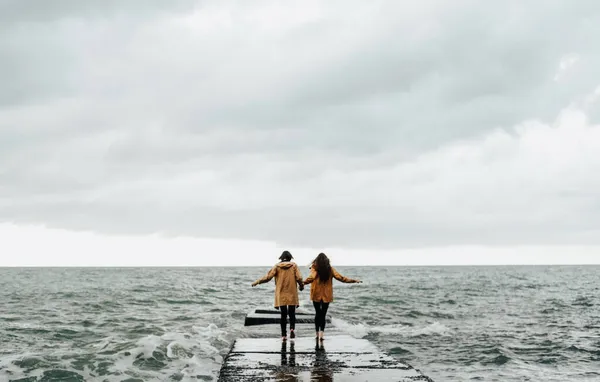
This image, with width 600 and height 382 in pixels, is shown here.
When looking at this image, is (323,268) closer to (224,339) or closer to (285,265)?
(285,265)

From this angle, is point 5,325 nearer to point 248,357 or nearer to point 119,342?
point 119,342

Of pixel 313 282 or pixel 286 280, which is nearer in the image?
pixel 313 282

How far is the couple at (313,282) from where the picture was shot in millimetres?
11445

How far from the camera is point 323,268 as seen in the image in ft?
37.3

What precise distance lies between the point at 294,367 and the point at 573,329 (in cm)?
1754

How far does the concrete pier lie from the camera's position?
335 inches

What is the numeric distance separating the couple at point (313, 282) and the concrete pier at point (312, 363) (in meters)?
0.68

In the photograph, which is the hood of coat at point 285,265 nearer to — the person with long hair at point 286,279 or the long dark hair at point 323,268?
the person with long hair at point 286,279

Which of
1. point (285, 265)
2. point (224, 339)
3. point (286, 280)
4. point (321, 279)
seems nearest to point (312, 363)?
point (321, 279)

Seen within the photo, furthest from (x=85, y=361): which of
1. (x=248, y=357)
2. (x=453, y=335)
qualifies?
(x=453, y=335)

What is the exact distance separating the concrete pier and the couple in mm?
683

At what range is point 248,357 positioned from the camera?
33.9 feet

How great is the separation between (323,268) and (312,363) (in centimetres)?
233

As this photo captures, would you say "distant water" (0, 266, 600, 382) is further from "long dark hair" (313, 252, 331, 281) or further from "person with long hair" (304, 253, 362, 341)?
"long dark hair" (313, 252, 331, 281)
